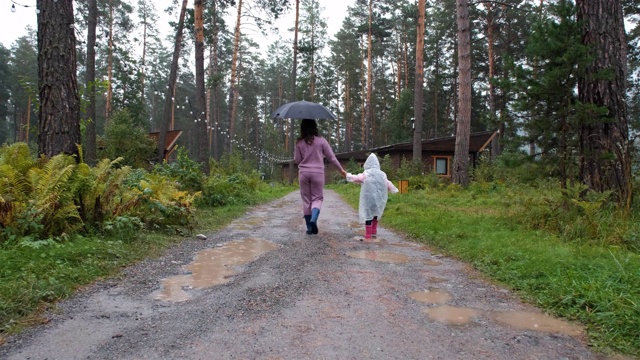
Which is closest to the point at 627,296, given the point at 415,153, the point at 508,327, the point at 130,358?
the point at 508,327

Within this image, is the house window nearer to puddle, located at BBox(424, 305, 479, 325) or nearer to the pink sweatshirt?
the pink sweatshirt

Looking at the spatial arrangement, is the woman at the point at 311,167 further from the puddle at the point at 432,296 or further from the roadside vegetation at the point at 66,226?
the puddle at the point at 432,296

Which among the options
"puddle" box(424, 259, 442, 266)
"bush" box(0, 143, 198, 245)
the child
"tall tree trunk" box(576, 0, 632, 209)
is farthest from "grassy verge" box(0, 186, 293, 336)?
"tall tree trunk" box(576, 0, 632, 209)

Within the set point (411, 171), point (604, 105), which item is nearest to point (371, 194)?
point (604, 105)

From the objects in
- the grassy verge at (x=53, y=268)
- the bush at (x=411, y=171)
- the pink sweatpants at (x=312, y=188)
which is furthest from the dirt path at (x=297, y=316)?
the bush at (x=411, y=171)

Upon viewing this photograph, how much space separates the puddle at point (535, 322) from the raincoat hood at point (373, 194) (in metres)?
3.47

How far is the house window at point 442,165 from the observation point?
30.5 m

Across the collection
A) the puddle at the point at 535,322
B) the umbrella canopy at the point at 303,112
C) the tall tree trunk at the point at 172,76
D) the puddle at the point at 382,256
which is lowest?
the puddle at the point at 535,322

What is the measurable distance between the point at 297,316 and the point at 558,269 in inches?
109

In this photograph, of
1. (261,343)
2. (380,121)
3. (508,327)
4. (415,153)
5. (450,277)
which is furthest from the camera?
(380,121)

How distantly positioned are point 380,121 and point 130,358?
175 feet

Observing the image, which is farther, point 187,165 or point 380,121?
point 380,121

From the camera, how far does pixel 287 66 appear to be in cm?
5450

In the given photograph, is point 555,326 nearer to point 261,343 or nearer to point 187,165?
point 261,343
